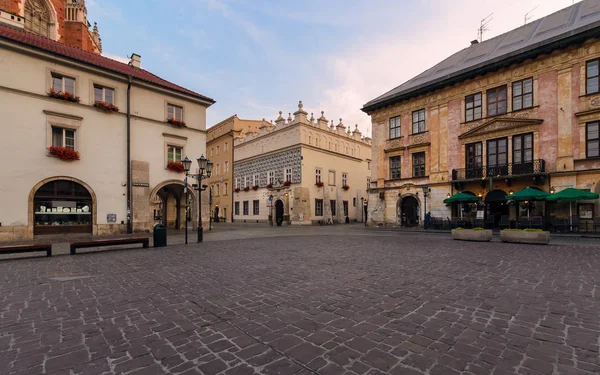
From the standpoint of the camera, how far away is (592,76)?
17062 mm

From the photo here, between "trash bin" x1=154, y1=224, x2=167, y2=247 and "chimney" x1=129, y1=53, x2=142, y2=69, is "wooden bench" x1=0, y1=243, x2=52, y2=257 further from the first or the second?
"chimney" x1=129, y1=53, x2=142, y2=69

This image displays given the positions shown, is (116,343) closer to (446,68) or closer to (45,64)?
(45,64)

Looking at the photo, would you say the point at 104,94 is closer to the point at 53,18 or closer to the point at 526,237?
Result: the point at 53,18

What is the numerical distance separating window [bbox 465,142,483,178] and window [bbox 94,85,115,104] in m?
25.9

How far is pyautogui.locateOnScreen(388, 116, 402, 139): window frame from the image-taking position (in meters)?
26.4

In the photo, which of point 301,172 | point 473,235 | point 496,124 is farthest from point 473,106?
point 301,172

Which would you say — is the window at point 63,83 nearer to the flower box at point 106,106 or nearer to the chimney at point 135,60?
the flower box at point 106,106

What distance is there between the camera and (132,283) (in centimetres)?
626

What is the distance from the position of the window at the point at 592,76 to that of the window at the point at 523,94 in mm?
2728

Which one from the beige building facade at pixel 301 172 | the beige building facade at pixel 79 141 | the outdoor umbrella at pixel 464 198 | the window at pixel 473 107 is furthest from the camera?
the beige building facade at pixel 301 172

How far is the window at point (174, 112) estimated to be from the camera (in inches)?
859

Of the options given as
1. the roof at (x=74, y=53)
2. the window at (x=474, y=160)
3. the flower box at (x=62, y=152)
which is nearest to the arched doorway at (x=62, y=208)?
the flower box at (x=62, y=152)

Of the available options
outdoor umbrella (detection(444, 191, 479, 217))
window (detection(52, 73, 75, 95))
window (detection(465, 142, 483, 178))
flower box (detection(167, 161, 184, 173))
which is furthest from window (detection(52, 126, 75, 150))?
window (detection(465, 142, 483, 178))

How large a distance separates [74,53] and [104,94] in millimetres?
3747
